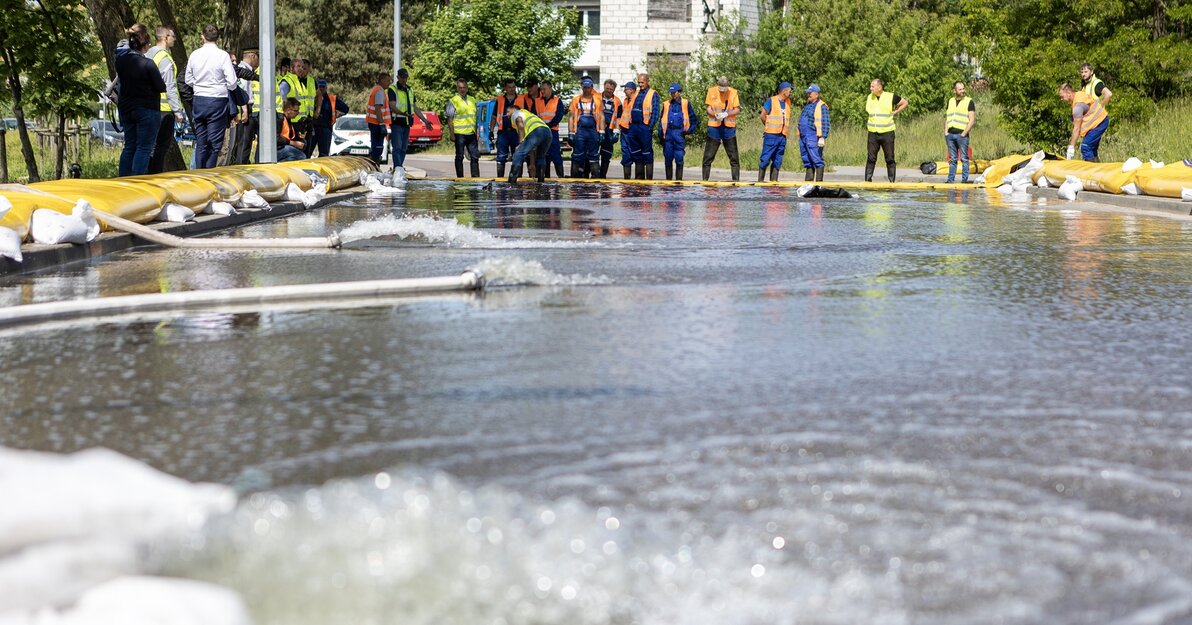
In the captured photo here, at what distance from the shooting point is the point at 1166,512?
3.54 m

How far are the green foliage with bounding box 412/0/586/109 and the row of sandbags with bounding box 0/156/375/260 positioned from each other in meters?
32.1

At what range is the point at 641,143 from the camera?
81.1 feet

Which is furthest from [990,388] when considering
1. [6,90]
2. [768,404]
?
[6,90]

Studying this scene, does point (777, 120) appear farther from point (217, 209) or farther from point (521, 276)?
point (521, 276)

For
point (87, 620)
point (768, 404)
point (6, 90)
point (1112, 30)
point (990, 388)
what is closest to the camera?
point (87, 620)

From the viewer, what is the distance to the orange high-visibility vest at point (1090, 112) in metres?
20.4

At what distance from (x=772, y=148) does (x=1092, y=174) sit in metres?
6.38

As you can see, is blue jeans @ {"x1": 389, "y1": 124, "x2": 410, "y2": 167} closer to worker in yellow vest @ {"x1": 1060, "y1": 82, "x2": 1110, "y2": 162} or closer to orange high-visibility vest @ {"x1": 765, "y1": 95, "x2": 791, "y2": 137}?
orange high-visibility vest @ {"x1": 765, "y1": 95, "x2": 791, "y2": 137}

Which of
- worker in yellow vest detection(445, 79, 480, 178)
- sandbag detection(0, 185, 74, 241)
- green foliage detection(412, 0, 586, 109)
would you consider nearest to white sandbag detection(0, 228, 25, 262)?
sandbag detection(0, 185, 74, 241)

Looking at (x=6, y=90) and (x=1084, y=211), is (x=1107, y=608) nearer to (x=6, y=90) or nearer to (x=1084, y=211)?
(x=1084, y=211)

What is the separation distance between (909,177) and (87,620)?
24950mm

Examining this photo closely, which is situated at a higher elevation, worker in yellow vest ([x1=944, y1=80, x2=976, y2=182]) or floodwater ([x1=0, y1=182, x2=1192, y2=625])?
worker in yellow vest ([x1=944, y1=80, x2=976, y2=182])

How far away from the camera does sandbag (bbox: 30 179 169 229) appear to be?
10500 mm

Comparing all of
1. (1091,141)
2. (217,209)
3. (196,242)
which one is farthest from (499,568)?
(1091,141)
